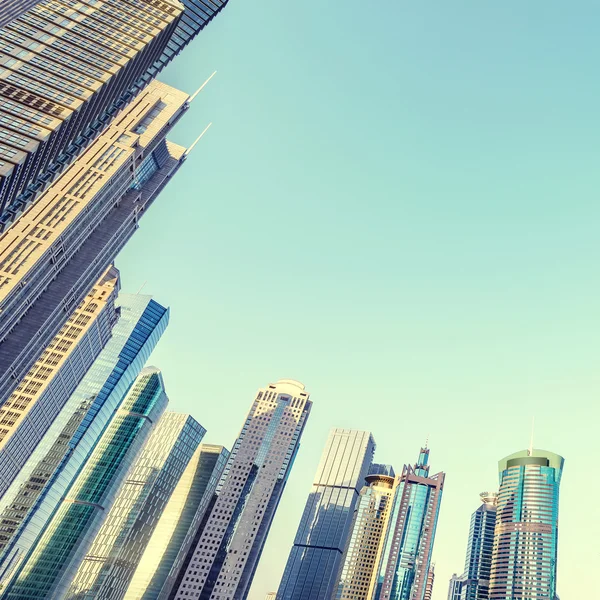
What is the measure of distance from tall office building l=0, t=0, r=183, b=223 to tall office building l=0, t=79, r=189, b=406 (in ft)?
114

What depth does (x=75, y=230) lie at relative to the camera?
158 m

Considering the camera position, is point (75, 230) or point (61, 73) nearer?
point (61, 73)

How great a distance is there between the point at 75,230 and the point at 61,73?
62283 millimetres

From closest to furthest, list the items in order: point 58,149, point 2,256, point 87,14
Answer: point 58,149
point 87,14
point 2,256

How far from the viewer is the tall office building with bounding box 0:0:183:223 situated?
302 feet

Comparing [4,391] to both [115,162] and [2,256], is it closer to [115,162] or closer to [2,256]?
[2,256]

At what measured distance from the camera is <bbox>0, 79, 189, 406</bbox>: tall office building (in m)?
144

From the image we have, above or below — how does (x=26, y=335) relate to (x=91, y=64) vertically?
below

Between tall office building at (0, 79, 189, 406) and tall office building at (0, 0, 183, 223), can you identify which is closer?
tall office building at (0, 0, 183, 223)

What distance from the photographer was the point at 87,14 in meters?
118

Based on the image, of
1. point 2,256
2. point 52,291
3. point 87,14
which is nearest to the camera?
point 87,14

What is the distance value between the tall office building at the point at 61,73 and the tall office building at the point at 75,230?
34702 mm

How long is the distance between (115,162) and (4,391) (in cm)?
6787

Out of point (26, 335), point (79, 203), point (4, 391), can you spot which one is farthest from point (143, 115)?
point (4, 391)
